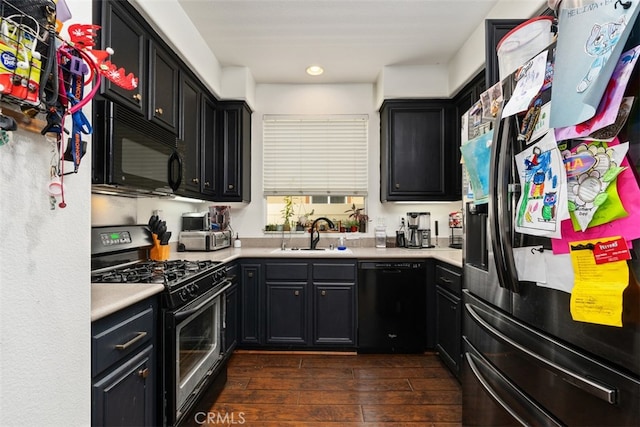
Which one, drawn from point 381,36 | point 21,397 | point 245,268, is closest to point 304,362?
point 245,268

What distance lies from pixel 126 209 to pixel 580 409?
254 centimetres

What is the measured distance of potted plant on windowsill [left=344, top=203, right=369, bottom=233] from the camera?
3.62 meters

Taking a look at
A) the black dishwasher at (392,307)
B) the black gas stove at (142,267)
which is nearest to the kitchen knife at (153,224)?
the black gas stove at (142,267)

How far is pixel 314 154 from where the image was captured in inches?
144

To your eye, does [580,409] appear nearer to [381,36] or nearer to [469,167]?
[469,167]

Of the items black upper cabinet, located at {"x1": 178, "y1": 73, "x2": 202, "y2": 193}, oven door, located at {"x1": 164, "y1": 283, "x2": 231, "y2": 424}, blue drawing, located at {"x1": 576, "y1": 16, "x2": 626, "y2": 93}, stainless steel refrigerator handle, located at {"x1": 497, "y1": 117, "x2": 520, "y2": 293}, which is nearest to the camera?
blue drawing, located at {"x1": 576, "y1": 16, "x2": 626, "y2": 93}

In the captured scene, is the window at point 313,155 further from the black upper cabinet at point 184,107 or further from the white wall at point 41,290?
the white wall at point 41,290

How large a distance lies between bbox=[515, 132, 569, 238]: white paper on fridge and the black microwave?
1779mm

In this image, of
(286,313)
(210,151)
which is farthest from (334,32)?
(286,313)

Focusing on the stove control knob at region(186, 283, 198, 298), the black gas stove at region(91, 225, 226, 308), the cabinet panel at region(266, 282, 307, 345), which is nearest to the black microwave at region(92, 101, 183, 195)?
the black gas stove at region(91, 225, 226, 308)

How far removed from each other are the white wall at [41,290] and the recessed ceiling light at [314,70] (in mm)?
2551

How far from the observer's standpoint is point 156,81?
2123 mm

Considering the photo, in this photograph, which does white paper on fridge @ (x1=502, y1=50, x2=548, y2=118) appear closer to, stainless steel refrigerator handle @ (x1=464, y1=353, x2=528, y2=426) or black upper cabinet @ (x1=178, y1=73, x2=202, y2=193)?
stainless steel refrigerator handle @ (x1=464, y1=353, x2=528, y2=426)

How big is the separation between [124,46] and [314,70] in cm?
193
